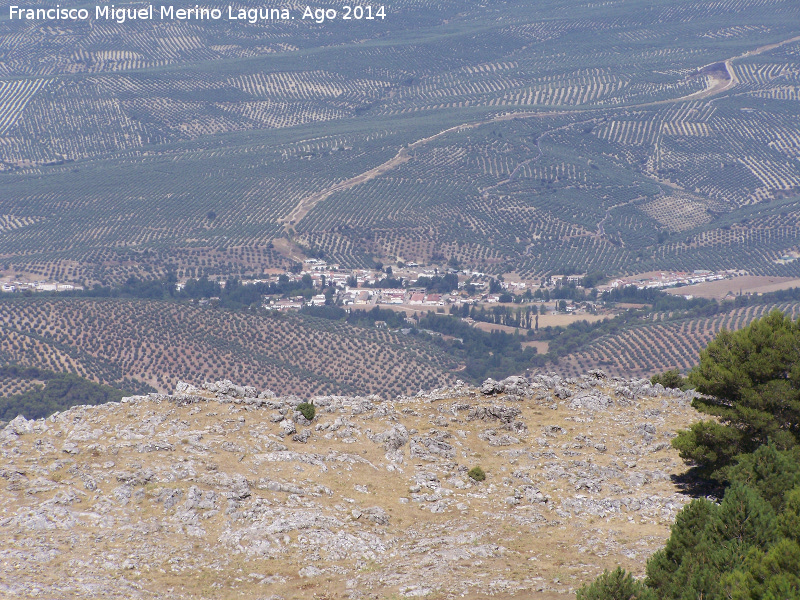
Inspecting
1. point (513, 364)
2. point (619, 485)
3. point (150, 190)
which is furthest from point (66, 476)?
point (150, 190)

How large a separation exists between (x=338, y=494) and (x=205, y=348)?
80.6 m

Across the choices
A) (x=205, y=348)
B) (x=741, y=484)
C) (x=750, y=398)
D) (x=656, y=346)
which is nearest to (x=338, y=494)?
(x=741, y=484)

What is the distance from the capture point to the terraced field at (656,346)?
335 ft

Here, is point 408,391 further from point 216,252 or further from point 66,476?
point 216,252

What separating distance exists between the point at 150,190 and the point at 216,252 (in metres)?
28.3

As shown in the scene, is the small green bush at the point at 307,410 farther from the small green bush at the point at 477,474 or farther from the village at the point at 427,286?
the village at the point at 427,286

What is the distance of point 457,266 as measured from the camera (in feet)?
565

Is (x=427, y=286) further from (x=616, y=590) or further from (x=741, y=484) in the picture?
(x=616, y=590)

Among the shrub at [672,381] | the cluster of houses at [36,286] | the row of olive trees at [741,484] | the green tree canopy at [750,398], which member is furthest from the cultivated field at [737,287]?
the row of olive trees at [741,484]

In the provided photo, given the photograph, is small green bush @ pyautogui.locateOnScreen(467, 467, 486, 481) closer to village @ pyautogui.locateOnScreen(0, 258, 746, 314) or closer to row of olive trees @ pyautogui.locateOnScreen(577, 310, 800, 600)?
row of olive trees @ pyautogui.locateOnScreen(577, 310, 800, 600)

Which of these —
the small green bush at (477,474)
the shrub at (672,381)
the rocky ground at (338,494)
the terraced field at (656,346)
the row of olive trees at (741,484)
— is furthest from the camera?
the terraced field at (656,346)

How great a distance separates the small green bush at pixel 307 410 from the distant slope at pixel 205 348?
60.9 m

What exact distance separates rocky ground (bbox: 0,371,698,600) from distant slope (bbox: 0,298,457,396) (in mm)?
61009

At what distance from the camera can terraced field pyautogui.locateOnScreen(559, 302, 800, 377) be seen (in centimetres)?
10225
